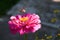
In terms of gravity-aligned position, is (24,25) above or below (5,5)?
below

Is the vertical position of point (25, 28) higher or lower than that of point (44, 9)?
lower

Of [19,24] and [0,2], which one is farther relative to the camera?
[0,2]

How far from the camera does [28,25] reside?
1637mm

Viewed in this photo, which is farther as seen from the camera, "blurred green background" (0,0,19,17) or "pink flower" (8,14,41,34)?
"blurred green background" (0,0,19,17)

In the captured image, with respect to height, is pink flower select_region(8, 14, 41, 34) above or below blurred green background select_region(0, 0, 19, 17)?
below

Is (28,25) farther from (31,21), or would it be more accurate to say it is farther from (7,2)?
(7,2)

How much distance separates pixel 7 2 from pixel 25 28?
6.08 metres

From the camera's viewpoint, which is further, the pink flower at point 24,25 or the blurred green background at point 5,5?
the blurred green background at point 5,5

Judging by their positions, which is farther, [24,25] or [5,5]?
[5,5]

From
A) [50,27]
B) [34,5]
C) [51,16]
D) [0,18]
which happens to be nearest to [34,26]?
[50,27]

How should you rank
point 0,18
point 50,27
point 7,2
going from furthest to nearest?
point 7,2 < point 0,18 < point 50,27

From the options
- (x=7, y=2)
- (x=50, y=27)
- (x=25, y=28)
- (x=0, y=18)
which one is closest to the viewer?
(x=25, y=28)

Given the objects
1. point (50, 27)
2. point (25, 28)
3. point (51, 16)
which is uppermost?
point (51, 16)

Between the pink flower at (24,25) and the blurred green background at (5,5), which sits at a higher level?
the blurred green background at (5,5)
